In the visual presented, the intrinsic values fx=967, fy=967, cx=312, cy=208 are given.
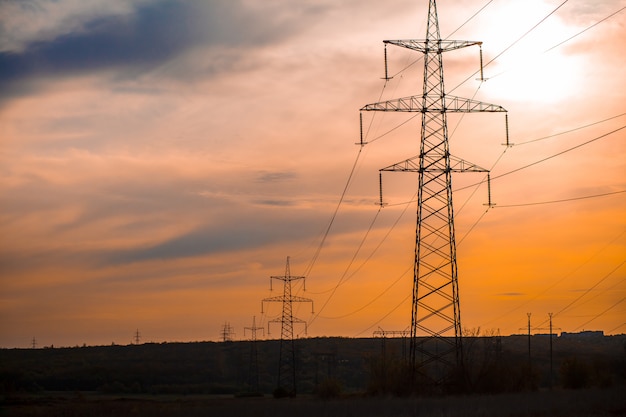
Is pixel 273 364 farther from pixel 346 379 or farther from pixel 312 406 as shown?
pixel 312 406

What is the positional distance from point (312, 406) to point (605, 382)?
154 ft

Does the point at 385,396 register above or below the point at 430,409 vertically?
above

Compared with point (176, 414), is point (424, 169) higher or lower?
higher

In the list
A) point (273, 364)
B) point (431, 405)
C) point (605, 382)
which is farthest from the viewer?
point (273, 364)

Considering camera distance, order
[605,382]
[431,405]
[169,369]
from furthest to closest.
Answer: [169,369] → [605,382] → [431,405]

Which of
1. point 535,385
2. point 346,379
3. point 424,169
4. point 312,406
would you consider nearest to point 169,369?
point 346,379

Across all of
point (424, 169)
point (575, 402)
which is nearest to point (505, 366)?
point (575, 402)

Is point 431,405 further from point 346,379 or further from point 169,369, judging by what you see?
point 169,369

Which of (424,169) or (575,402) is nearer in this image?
(424,169)

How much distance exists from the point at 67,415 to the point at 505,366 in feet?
140

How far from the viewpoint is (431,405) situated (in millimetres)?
65062

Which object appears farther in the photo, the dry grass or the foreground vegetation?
the foreground vegetation

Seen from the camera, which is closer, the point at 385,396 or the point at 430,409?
the point at 430,409

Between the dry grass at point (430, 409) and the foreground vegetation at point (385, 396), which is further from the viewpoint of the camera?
the foreground vegetation at point (385, 396)
